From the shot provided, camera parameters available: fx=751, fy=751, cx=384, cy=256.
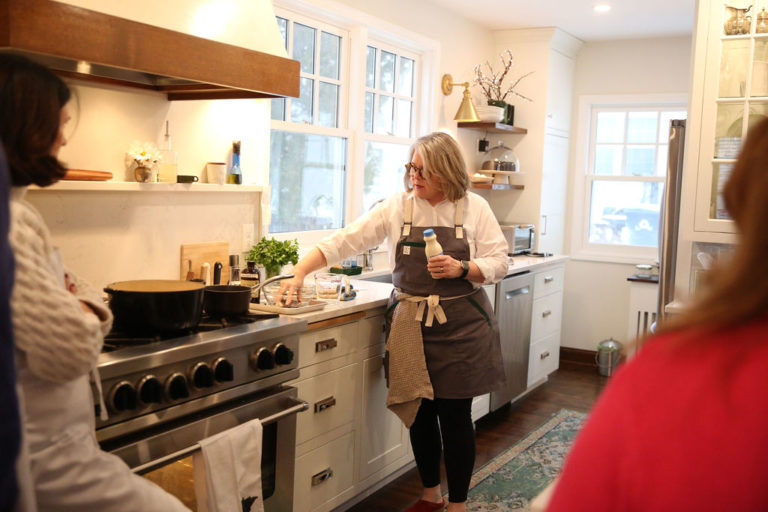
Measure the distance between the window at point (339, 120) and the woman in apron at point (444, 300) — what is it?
0.92 m

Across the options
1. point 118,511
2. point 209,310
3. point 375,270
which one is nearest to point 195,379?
point 209,310

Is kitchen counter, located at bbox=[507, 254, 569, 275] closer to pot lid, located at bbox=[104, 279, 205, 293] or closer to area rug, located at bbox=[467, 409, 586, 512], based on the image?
area rug, located at bbox=[467, 409, 586, 512]

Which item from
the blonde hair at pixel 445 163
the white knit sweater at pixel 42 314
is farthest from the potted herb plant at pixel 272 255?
the white knit sweater at pixel 42 314

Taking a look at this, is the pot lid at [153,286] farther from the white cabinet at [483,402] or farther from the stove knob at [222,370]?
the white cabinet at [483,402]

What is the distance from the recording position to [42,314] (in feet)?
4.43

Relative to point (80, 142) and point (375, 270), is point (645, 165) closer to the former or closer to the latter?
point (375, 270)

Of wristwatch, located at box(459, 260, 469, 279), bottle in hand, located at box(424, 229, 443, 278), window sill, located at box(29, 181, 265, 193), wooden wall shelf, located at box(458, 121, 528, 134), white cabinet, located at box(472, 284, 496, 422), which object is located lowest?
white cabinet, located at box(472, 284, 496, 422)

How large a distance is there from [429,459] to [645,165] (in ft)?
12.0

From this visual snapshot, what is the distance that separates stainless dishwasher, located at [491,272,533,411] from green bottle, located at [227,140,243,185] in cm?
171

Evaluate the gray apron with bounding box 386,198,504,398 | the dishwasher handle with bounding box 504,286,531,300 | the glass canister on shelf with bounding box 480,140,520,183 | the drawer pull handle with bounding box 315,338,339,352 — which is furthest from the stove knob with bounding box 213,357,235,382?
the glass canister on shelf with bounding box 480,140,520,183

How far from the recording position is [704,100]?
10.6ft

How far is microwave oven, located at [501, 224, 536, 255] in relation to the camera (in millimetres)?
5117

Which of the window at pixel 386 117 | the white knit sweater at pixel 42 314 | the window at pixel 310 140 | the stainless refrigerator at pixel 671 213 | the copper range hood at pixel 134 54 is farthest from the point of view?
the window at pixel 386 117

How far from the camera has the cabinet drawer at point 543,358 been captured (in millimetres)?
4914
